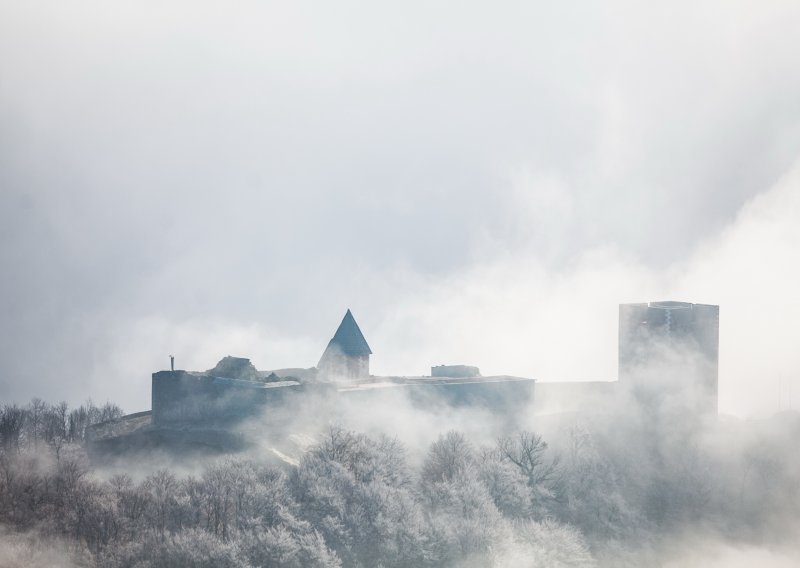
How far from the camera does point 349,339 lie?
50.3m

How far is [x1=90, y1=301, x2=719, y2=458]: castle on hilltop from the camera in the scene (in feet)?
138

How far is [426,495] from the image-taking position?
1496 inches

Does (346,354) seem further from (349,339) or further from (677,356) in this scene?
(677,356)

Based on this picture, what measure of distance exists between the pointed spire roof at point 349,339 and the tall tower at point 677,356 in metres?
17.4

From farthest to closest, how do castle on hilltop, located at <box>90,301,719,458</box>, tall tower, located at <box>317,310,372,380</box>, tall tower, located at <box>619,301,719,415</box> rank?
tall tower, located at <box>619,301,719,415</box>
tall tower, located at <box>317,310,372,380</box>
castle on hilltop, located at <box>90,301,719,458</box>

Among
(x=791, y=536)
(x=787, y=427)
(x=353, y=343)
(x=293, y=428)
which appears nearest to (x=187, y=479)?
(x=293, y=428)

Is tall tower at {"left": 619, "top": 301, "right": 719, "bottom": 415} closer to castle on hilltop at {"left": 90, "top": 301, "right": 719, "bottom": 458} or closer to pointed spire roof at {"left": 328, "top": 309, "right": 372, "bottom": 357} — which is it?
castle on hilltop at {"left": 90, "top": 301, "right": 719, "bottom": 458}

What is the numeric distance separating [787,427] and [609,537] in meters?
22.3

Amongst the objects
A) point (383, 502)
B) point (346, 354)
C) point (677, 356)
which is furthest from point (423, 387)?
point (677, 356)

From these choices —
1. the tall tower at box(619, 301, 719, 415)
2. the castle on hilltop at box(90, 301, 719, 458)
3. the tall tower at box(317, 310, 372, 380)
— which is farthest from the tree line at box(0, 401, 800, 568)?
the tall tower at box(317, 310, 372, 380)

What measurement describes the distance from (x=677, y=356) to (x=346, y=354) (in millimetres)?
20336

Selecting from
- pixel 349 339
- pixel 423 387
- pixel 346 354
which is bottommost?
pixel 423 387

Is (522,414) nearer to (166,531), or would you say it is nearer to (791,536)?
(791,536)

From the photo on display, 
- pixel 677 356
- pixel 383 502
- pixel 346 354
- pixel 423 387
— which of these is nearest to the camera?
pixel 383 502
